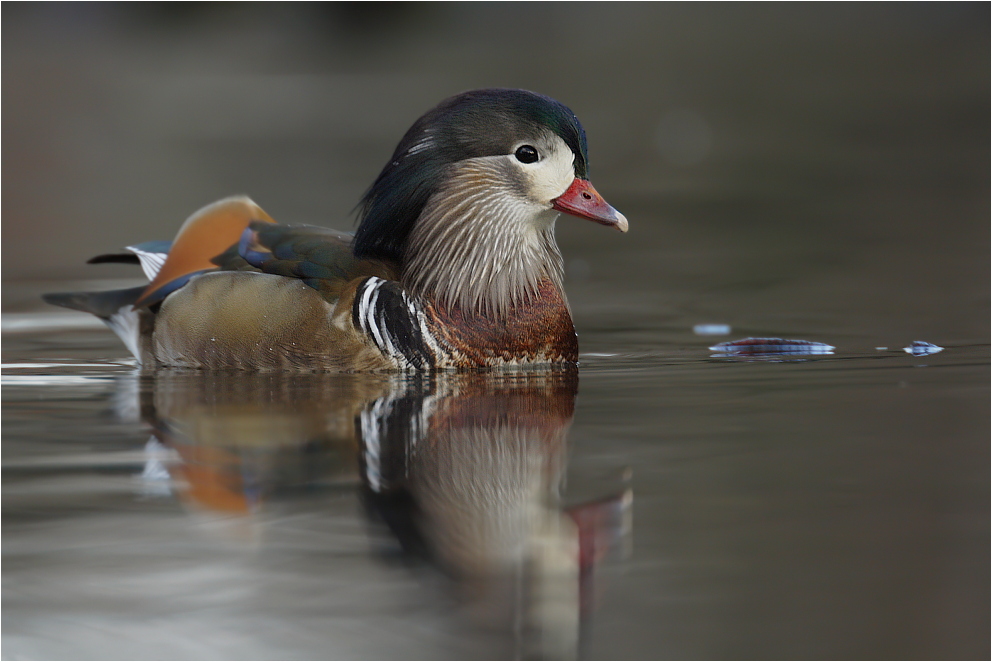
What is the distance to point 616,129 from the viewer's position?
19672 millimetres

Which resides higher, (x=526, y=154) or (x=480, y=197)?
(x=526, y=154)

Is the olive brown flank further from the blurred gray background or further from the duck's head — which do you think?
the blurred gray background

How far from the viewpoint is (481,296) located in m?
5.96

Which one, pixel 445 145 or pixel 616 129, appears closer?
Result: pixel 445 145

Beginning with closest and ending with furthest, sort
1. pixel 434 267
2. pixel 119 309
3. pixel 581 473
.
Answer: pixel 581 473 → pixel 434 267 → pixel 119 309

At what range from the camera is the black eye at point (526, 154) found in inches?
A: 232

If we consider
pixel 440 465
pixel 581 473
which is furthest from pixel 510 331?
pixel 581 473

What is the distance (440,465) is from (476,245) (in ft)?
6.91

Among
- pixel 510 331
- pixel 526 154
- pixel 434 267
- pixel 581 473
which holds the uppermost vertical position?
pixel 526 154

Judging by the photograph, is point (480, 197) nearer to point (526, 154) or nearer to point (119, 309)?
point (526, 154)

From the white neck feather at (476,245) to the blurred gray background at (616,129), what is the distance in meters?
1.88

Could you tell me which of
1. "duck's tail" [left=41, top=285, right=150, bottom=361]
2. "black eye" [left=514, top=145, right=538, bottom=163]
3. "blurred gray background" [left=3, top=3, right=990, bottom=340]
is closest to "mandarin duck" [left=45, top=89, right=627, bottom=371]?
"black eye" [left=514, top=145, right=538, bottom=163]

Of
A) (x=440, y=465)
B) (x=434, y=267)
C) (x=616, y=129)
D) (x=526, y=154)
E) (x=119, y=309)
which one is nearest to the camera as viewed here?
(x=440, y=465)

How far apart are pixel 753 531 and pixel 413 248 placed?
2952mm
